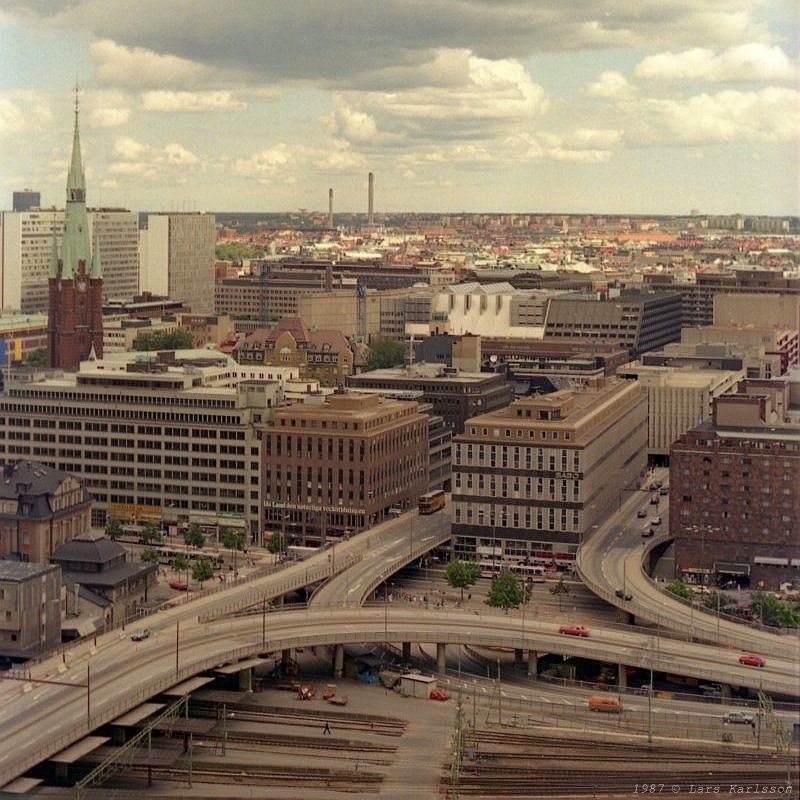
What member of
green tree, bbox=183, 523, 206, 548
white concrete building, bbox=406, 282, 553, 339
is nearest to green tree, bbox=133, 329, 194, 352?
white concrete building, bbox=406, 282, 553, 339

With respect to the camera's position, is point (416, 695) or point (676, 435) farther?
point (676, 435)

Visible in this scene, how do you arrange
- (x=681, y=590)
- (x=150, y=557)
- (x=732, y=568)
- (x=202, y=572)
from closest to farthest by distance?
(x=681, y=590) < (x=202, y=572) < (x=150, y=557) < (x=732, y=568)

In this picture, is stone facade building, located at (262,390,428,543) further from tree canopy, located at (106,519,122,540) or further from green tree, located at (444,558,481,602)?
green tree, located at (444,558,481,602)

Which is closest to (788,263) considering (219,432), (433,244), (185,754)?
(219,432)

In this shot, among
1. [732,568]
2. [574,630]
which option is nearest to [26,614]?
[574,630]

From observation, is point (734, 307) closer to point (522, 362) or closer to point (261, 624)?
point (522, 362)

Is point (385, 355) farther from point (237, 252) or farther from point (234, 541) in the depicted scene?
point (237, 252)
